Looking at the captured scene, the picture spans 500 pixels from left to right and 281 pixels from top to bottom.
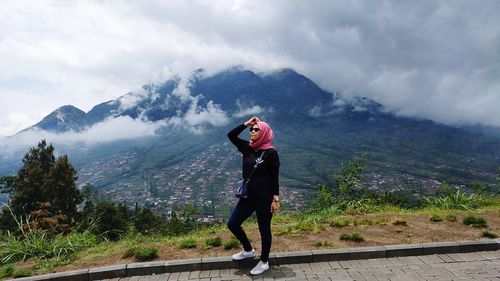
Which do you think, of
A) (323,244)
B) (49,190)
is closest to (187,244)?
(323,244)

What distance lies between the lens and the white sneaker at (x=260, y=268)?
627cm

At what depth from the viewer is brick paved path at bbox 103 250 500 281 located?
6.05 meters

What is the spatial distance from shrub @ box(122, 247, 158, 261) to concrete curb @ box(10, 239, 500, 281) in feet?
1.16

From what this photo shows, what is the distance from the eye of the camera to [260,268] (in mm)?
6309

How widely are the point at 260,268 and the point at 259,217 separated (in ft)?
2.63

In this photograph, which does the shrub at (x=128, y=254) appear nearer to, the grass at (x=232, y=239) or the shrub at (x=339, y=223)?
the grass at (x=232, y=239)

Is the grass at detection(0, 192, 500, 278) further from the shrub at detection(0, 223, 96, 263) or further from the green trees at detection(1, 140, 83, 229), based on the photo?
the green trees at detection(1, 140, 83, 229)

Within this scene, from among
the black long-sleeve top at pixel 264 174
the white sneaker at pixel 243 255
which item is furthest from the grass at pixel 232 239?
the black long-sleeve top at pixel 264 174

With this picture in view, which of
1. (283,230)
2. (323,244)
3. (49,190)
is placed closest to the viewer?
(323,244)

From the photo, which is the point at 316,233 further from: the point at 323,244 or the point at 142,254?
the point at 142,254

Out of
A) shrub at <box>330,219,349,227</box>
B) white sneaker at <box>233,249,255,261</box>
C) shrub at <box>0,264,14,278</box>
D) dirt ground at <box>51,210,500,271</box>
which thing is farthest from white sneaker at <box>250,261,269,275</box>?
shrub at <box>0,264,14,278</box>

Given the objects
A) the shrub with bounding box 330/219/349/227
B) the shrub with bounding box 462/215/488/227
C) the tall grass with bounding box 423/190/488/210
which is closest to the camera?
the shrub with bounding box 462/215/488/227

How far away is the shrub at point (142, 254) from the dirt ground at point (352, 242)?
117 millimetres

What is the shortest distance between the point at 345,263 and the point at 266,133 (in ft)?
8.43
